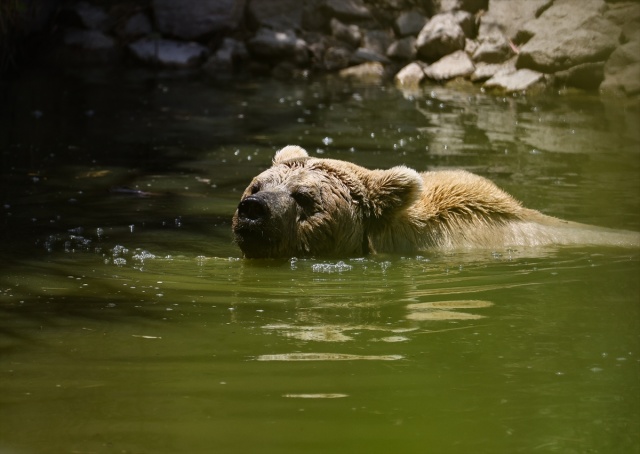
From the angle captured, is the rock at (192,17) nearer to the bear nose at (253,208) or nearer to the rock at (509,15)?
the rock at (509,15)

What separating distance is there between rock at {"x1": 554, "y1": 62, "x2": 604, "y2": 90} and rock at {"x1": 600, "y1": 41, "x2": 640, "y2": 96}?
0.15 metres

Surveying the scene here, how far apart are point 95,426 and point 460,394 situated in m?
1.52

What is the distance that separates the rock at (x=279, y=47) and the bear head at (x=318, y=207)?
13.7 meters

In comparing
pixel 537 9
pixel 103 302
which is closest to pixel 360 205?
pixel 103 302

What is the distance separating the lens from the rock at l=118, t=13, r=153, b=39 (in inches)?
854

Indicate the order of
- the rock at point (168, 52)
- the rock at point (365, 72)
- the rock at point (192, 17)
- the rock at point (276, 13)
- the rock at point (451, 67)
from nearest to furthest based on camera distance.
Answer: the rock at point (451, 67) → the rock at point (365, 72) → the rock at point (168, 52) → the rock at point (192, 17) → the rock at point (276, 13)

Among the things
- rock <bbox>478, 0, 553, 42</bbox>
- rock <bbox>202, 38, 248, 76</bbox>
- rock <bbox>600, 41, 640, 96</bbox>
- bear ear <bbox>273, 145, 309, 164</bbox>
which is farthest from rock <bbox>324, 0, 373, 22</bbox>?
bear ear <bbox>273, 145, 309, 164</bbox>

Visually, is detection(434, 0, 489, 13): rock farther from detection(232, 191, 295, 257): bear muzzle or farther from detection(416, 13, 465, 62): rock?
detection(232, 191, 295, 257): bear muzzle

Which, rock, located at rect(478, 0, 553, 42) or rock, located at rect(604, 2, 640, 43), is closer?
rock, located at rect(604, 2, 640, 43)

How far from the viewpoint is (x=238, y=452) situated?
11.8 feet

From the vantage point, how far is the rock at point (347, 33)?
836 inches

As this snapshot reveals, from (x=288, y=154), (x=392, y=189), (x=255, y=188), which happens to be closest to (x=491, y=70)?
(x=288, y=154)

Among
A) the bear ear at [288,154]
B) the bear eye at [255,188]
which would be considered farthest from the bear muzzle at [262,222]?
the bear ear at [288,154]

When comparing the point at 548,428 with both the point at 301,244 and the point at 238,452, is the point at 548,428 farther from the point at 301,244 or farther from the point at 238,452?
the point at 301,244
